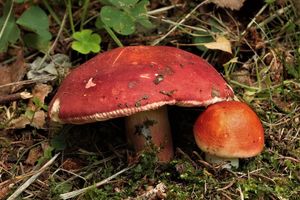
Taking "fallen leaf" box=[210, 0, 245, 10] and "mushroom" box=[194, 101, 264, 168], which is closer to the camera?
"mushroom" box=[194, 101, 264, 168]

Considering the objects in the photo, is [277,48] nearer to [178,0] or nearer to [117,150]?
[178,0]

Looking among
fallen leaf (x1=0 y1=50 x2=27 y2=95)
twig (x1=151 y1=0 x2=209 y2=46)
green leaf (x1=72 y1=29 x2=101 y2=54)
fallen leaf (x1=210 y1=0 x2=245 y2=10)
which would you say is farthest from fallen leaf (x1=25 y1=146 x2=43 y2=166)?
fallen leaf (x1=210 y1=0 x2=245 y2=10)

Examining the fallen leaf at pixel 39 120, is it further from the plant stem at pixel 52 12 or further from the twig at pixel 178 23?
the twig at pixel 178 23

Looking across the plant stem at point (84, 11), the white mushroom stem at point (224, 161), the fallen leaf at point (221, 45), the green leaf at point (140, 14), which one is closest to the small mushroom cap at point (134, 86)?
the white mushroom stem at point (224, 161)

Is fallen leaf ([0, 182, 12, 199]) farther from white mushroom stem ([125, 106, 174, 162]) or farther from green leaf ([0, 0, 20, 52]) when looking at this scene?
green leaf ([0, 0, 20, 52])

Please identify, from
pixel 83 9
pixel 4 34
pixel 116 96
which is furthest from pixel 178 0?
pixel 116 96

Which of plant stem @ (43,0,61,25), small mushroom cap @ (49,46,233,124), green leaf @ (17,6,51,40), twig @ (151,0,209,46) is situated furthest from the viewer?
plant stem @ (43,0,61,25)

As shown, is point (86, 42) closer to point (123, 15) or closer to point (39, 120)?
point (123, 15)
